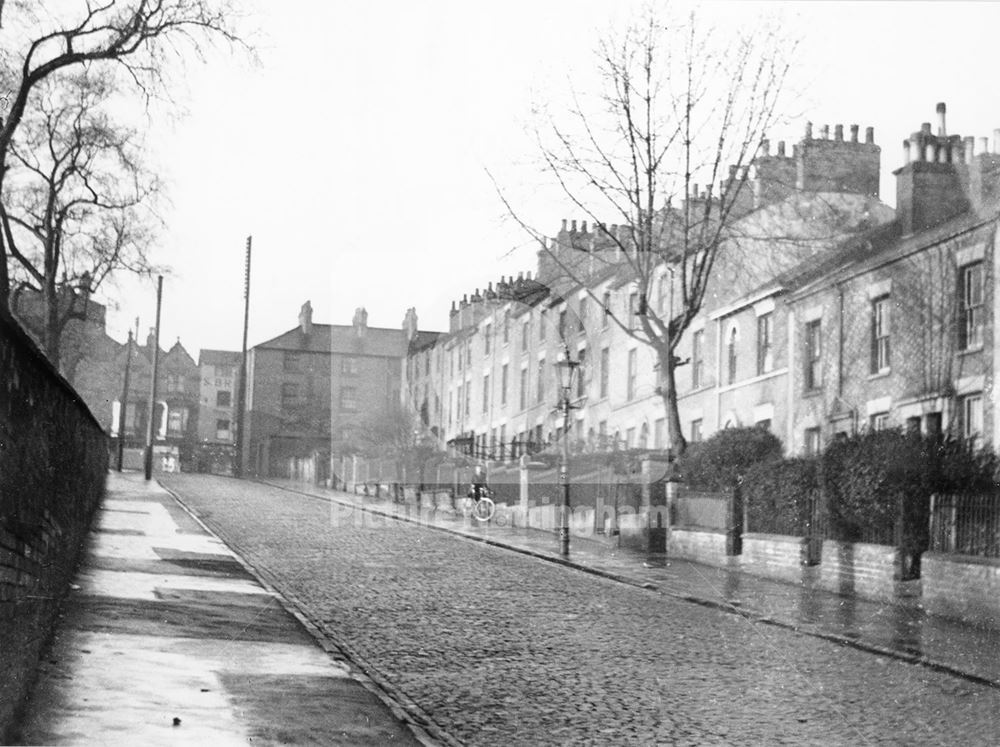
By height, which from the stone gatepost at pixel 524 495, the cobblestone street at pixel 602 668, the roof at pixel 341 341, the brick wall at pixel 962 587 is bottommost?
the cobblestone street at pixel 602 668

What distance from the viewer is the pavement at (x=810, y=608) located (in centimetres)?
1257

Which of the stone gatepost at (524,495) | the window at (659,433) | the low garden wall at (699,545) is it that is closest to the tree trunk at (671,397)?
the low garden wall at (699,545)

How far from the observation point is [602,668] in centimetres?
1079

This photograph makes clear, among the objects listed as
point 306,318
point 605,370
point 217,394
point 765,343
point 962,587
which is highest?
point 306,318

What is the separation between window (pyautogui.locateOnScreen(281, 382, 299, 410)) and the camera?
90.9 m

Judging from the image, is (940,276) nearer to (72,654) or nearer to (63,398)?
(63,398)

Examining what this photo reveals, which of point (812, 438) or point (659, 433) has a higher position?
point (659, 433)

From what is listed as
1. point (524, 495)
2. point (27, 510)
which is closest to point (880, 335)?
point (524, 495)

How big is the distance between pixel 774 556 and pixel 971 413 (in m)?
5.16

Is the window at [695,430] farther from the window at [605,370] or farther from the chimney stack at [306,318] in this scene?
the chimney stack at [306,318]

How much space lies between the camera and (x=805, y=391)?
29.5 m

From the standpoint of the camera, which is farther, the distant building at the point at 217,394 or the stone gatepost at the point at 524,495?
the distant building at the point at 217,394

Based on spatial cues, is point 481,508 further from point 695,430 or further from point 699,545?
point 699,545

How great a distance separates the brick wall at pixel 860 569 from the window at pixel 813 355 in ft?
33.2
